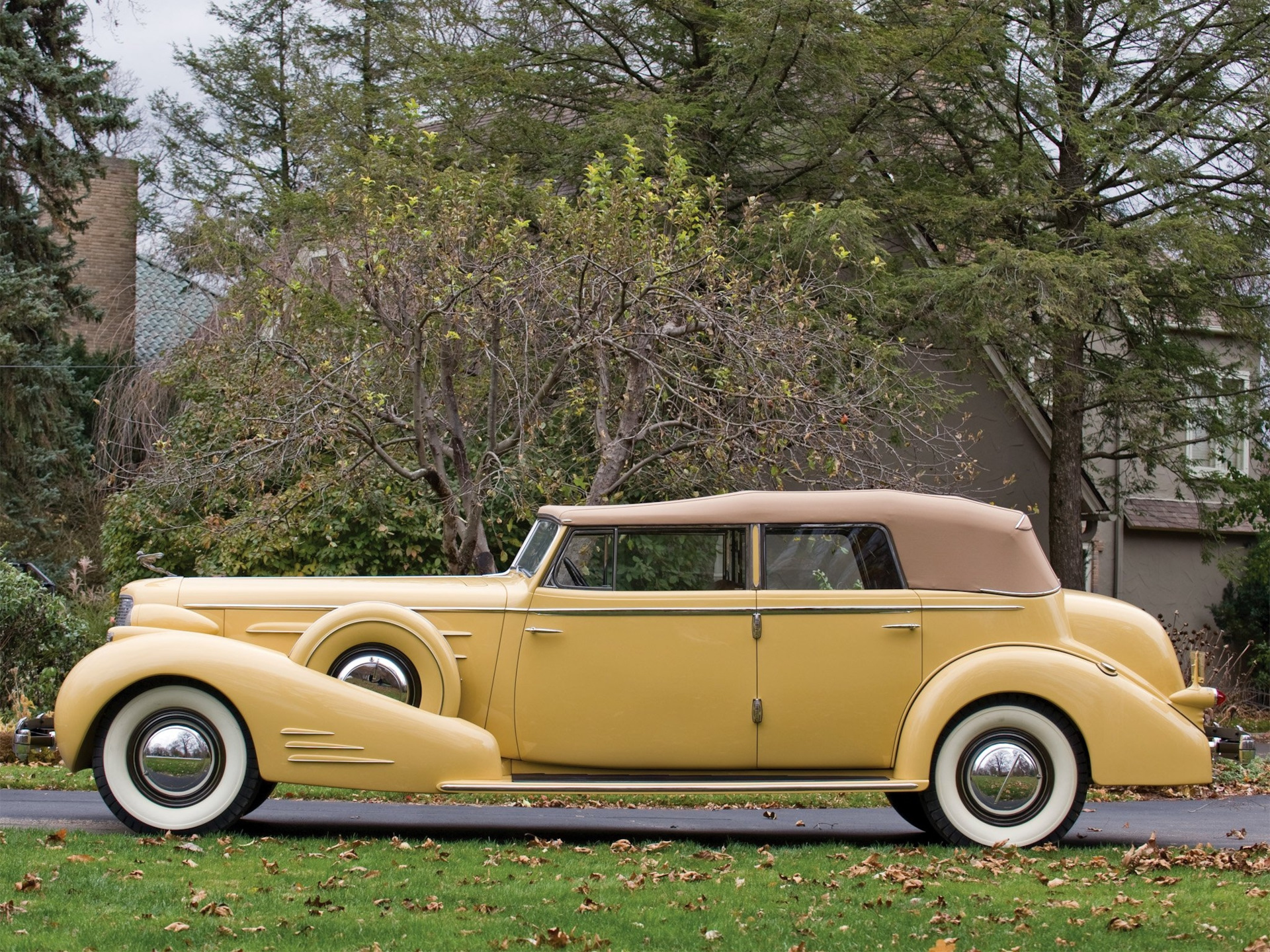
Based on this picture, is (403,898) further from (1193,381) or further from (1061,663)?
(1193,381)

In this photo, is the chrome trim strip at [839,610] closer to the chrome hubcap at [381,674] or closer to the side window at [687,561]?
the side window at [687,561]

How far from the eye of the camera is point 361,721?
24.2 ft

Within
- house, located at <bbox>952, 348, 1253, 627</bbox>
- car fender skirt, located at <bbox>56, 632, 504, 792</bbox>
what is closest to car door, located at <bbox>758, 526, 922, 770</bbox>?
car fender skirt, located at <bbox>56, 632, 504, 792</bbox>

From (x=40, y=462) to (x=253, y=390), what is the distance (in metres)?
12.3

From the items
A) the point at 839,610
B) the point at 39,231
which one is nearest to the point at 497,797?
the point at 839,610

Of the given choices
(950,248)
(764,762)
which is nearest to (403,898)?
(764,762)

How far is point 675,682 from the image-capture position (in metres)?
7.71

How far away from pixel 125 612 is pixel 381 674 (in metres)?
1.71

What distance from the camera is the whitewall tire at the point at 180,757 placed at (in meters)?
7.43

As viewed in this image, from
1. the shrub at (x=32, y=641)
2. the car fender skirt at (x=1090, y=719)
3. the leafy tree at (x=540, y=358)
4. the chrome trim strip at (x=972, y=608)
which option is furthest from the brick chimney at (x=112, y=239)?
the car fender skirt at (x=1090, y=719)

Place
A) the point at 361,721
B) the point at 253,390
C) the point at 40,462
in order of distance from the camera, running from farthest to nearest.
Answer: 1. the point at 40,462
2. the point at 253,390
3. the point at 361,721

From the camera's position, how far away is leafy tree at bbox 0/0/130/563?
20750 mm

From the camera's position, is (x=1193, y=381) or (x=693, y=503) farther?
(x=1193, y=381)

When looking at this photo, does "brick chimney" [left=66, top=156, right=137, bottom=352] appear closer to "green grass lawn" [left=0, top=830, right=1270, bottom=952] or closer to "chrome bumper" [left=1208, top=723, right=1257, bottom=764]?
"green grass lawn" [left=0, top=830, right=1270, bottom=952]
